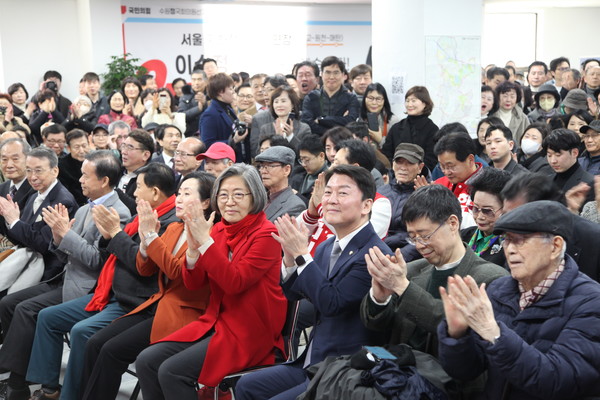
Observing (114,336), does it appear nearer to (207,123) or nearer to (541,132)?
(207,123)

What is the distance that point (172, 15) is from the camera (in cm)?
1373

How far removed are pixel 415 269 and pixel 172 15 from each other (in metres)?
11.8

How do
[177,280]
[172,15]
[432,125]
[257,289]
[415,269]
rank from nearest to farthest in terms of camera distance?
1. [415,269]
2. [257,289]
3. [177,280]
4. [432,125]
5. [172,15]

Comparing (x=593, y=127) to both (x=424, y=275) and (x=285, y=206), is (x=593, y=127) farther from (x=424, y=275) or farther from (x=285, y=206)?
(x=424, y=275)

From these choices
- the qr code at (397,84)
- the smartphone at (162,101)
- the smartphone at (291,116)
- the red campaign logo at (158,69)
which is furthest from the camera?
the red campaign logo at (158,69)

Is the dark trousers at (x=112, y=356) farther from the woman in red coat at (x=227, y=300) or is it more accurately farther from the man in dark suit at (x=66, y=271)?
the man in dark suit at (x=66, y=271)

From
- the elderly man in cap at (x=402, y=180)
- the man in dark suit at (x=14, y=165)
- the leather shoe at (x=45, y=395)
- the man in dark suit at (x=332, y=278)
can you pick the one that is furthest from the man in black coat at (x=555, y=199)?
the man in dark suit at (x=14, y=165)

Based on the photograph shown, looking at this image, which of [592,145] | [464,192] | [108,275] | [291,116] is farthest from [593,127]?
[108,275]

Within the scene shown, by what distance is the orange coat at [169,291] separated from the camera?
3.50 m

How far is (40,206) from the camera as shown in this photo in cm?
475

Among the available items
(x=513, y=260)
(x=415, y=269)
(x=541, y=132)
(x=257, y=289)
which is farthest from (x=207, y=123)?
(x=513, y=260)

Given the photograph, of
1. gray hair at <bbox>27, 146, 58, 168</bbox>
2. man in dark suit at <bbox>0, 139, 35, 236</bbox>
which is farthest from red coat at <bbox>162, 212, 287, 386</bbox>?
man in dark suit at <bbox>0, 139, 35, 236</bbox>

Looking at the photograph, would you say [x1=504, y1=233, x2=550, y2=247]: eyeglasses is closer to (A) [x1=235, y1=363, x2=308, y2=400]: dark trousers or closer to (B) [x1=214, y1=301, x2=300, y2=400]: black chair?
(A) [x1=235, y1=363, x2=308, y2=400]: dark trousers

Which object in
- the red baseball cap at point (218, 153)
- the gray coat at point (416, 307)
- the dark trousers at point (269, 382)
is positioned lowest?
the dark trousers at point (269, 382)
